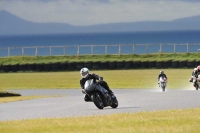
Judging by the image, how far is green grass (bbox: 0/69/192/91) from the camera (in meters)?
55.1

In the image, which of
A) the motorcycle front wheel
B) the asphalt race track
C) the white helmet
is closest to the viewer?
the white helmet

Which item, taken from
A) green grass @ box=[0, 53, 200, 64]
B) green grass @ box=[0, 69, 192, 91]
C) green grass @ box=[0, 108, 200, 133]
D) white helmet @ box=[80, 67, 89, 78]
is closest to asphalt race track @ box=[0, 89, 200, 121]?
white helmet @ box=[80, 67, 89, 78]

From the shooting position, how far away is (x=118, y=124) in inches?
743

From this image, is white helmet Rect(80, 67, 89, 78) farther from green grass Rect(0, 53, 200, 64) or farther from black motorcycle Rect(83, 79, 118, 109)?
green grass Rect(0, 53, 200, 64)

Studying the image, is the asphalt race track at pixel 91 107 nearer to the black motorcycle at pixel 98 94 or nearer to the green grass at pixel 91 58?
the black motorcycle at pixel 98 94

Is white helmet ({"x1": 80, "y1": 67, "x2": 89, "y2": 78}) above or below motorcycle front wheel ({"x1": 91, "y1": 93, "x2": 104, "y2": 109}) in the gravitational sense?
above

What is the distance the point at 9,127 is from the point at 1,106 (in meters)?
10.8

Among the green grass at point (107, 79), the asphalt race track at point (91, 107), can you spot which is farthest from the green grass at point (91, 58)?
the asphalt race track at point (91, 107)

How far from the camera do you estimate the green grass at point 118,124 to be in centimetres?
1775

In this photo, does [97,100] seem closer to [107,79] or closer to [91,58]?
[107,79]

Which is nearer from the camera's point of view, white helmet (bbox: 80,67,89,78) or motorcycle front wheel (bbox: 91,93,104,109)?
white helmet (bbox: 80,67,89,78)

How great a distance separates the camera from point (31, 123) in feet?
66.6

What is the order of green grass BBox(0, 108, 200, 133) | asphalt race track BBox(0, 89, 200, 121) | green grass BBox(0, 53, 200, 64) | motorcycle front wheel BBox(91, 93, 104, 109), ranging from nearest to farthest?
green grass BBox(0, 108, 200, 133), asphalt race track BBox(0, 89, 200, 121), motorcycle front wheel BBox(91, 93, 104, 109), green grass BBox(0, 53, 200, 64)

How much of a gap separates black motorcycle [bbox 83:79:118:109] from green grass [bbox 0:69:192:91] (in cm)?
2600
